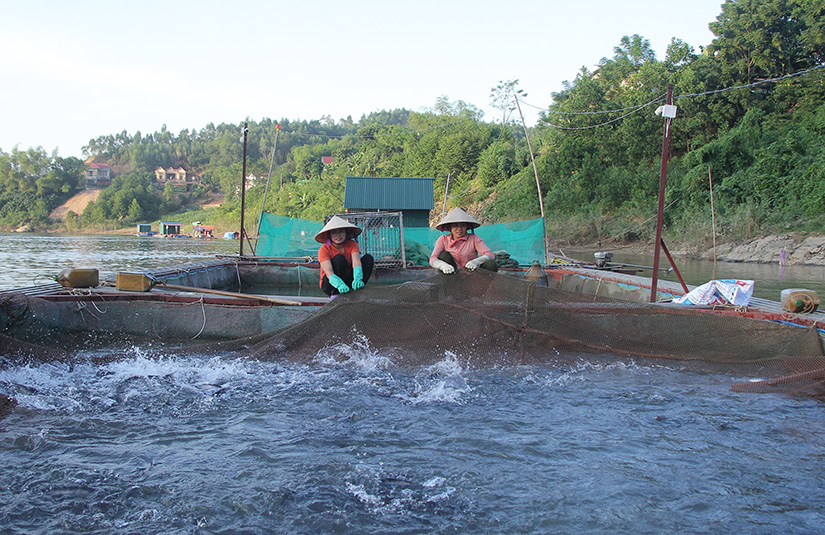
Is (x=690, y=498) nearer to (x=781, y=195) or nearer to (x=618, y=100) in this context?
(x=781, y=195)

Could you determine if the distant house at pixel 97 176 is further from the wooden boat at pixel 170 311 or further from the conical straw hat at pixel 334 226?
the conical straw hat at pixel 334 226

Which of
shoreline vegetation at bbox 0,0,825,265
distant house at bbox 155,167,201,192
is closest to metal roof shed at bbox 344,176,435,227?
shoreline vegetation at bbox 0,0,825,265

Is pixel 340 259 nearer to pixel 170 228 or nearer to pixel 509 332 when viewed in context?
pixel 509 332

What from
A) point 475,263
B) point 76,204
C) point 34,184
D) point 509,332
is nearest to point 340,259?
point 475,263

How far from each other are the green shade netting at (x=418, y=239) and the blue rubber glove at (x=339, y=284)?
215 inches

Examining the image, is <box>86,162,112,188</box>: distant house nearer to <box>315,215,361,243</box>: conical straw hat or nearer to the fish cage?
the fish cage

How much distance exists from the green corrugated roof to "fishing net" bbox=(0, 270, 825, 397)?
1205 cm

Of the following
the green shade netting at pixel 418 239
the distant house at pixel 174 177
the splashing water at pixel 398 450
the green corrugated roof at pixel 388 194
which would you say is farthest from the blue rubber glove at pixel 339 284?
the distant house at pixel 174 177

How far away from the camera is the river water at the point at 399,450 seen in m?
2.88

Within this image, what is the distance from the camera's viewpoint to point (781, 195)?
992 inches

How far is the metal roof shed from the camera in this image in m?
17.6

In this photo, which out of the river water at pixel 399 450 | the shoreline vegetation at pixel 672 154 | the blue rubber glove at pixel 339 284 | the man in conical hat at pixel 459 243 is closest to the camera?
the river water at pixel 399 450

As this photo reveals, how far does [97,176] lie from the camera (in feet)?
332

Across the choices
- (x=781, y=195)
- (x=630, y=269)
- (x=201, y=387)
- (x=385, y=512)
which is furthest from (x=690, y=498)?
(x=781, y=195)
